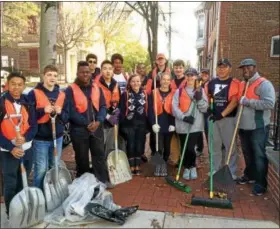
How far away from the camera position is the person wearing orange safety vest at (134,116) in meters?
5.33

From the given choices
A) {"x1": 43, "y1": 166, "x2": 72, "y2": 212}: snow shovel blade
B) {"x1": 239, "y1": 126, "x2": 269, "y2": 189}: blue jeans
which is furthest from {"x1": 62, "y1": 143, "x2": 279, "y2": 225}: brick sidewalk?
{"x1": 43, "y1": 166, "x2": 72, "y2": 212}: snow shovel blade

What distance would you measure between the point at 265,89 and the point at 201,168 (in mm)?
2070

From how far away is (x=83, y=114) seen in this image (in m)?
4.59

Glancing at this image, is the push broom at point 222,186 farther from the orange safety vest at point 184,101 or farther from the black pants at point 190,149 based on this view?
the orange safety vest at point 184,101

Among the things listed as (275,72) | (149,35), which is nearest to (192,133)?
(149,35)

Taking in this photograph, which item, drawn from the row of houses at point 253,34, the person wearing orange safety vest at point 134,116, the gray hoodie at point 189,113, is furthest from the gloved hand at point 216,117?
the row of houses at point 253,34

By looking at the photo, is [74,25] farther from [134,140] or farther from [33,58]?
[134,140]

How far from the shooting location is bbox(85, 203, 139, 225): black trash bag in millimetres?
3726

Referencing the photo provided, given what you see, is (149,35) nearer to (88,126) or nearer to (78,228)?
(88,126)

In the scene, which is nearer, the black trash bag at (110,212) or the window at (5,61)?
the black trash bag at (110,212)

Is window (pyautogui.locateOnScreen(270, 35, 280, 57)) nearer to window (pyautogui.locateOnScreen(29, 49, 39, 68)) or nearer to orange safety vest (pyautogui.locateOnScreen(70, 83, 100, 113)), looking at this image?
orange safety vest (pyautogui.locateOnScreen(70, 83, 100, 113))

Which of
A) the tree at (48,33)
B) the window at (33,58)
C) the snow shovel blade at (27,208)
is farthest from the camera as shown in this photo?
the window at (33,58)

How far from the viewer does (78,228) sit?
367 cm

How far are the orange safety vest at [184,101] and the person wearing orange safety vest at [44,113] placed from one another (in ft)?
6.23
